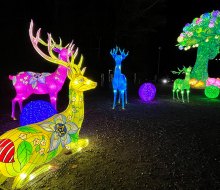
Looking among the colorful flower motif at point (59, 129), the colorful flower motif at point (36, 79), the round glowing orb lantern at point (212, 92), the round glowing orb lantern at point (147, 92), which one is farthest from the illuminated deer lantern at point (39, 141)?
the round glowing orb lantern at point (212, 92)

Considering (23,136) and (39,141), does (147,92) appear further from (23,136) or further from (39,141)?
(23,136)

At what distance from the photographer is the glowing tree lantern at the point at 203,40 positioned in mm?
16005

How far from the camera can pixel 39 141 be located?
3318 mm

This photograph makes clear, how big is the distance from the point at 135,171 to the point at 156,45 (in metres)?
30.0

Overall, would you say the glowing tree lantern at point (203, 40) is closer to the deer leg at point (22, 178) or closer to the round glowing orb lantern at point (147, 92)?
the round glowing orb lantern at point (147, 92)

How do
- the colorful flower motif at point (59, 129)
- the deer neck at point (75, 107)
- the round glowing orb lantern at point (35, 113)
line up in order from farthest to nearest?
the round glowing orb lantern at point (35, 113) < the deer neck at point (75, 107) < the colorful flower motif at point (59, 129)

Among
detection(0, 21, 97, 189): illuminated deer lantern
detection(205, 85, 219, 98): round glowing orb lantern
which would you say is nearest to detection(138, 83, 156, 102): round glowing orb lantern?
detection(205, 85, 219, 98): round glowing orb lantern

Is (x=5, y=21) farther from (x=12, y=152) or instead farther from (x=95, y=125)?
(x=12, y=152)

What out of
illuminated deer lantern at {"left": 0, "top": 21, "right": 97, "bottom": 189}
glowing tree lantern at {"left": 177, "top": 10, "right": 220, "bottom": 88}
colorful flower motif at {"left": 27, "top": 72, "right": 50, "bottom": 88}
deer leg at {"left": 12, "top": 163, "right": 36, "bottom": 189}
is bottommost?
deer leg at {"left": 12, "top": 163, "right": 36, "bottom": 189}

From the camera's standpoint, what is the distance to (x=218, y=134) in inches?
234

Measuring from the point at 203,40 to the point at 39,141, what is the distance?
16.6 m

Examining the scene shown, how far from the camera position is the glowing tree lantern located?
52.5ft

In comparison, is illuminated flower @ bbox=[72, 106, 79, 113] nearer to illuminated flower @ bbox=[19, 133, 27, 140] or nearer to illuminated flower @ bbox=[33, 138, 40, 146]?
illuminated flower @ bbox=[33, 138, 40, 146]

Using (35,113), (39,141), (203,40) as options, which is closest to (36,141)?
(39,141)
